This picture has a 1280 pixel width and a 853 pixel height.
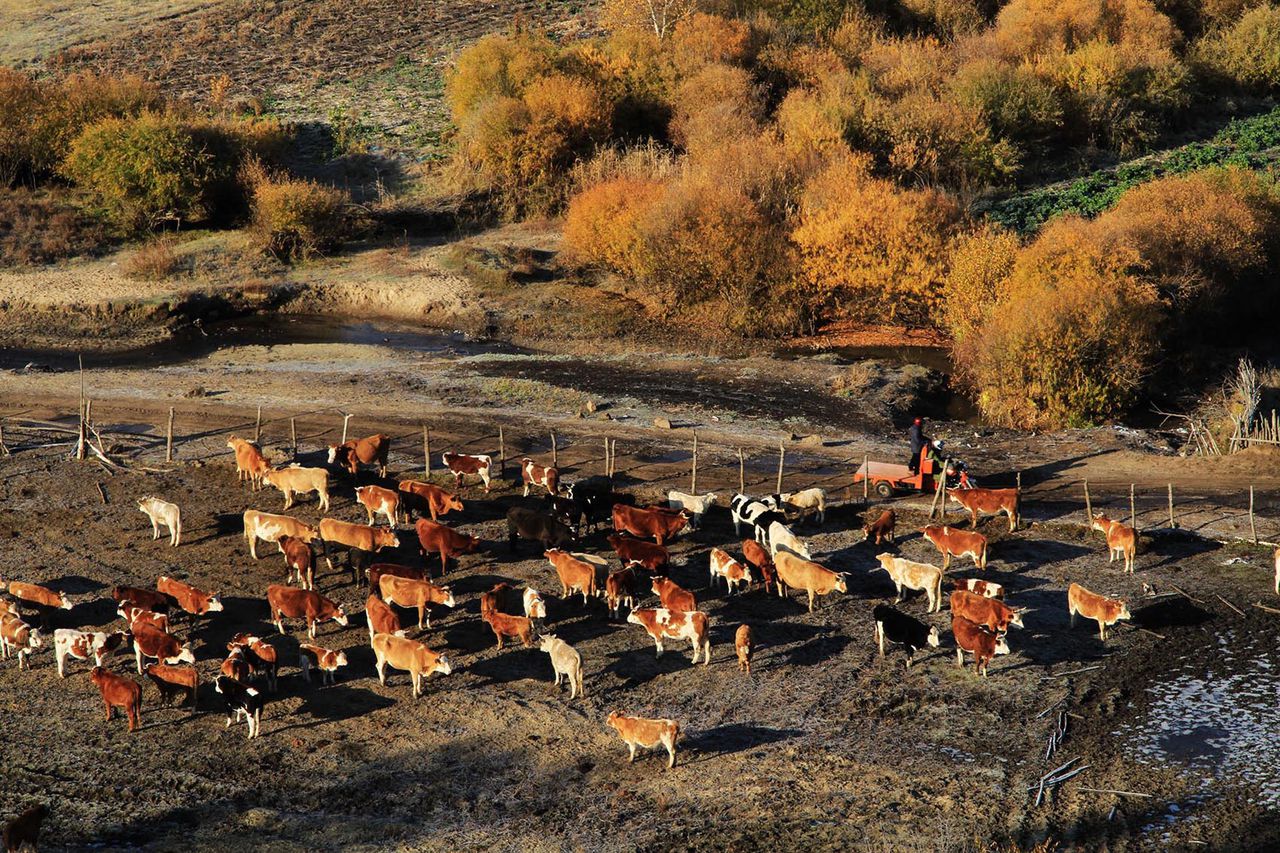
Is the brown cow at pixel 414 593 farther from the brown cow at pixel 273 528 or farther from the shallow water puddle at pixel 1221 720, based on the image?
the shallow water puddle at pixel 1221 720

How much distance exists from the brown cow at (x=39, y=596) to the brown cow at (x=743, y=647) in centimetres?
1090

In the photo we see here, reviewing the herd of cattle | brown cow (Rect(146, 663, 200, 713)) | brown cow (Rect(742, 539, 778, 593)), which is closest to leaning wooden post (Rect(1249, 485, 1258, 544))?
the herd of cattle

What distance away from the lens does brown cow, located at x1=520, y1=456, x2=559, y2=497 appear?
26234 millimetres

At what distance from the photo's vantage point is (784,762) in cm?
1686

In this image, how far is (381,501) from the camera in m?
24.6

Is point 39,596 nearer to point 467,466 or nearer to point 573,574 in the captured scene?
point 573,574

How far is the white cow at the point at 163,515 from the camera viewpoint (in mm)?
24094

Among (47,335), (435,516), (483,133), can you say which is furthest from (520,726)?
(483,133)

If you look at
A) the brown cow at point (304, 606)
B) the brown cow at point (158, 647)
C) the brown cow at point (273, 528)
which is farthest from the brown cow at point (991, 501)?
the brown cow at point (158, 647)

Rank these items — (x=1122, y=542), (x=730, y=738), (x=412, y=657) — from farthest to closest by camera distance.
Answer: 1. (x=1122, y=542)
2. (x=412, y=657)
3. (x=730, y=738)

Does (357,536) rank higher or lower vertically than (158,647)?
higher

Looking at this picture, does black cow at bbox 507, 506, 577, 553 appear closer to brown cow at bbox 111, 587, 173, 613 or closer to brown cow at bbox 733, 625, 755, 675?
brown cow at bbox 733, 625, 755, 675

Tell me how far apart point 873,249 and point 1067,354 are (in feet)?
31.0

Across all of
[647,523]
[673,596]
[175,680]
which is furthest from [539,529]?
[175,680]
